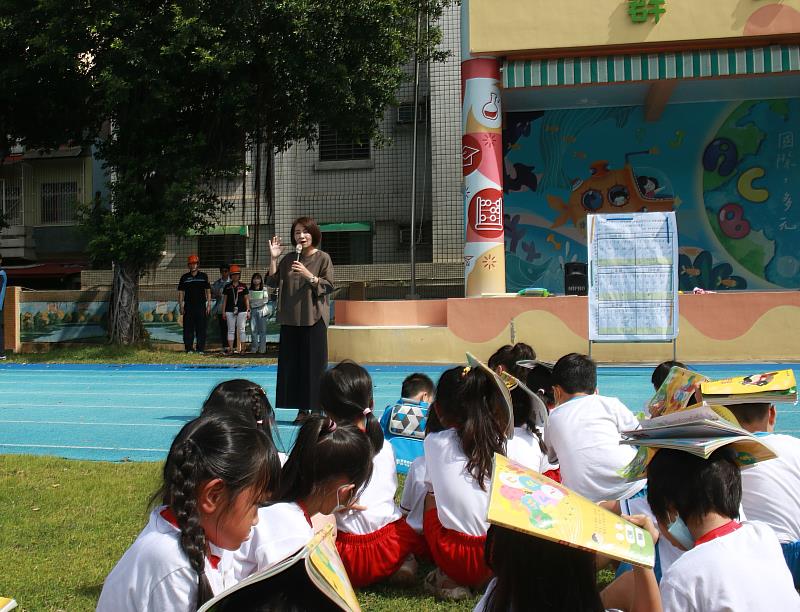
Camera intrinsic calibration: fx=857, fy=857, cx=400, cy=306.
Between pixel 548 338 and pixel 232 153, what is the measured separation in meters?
7.28

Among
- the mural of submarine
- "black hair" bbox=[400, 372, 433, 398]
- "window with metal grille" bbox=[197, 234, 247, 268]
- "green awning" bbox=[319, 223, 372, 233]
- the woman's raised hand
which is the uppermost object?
the mural of submarine

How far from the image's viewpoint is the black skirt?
6.68 m

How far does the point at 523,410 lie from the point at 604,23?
419 inches

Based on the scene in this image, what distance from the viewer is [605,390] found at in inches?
381

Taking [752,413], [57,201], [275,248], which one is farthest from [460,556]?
[57,201]

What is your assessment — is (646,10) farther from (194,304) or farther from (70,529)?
(70,529)

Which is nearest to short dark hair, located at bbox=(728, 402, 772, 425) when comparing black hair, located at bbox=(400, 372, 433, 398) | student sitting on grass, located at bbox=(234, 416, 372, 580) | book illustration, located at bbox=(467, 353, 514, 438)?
book illustration, located at bbox=(467, 353, 514, 438)

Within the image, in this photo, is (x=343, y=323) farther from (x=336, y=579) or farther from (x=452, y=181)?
(x=336, y=579)

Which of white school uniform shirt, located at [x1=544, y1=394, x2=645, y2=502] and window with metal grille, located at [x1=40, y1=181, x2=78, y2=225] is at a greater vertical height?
window with metal grille, located at [x1=40, y1=181, x2=78, y2=225]

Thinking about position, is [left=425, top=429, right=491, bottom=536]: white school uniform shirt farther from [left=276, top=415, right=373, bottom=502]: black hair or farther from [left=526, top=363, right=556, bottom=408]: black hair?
[left=526, top=363, right=556, bottom=408]: black hair

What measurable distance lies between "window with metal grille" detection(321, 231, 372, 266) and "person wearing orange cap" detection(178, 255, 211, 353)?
632 cm

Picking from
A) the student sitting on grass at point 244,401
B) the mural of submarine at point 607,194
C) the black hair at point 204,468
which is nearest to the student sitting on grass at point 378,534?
the student sitting on grass at point 244,401

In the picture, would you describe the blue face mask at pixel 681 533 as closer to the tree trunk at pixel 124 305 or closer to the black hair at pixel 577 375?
the black hair at pixel 577 375

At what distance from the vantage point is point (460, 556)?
3.32 m
